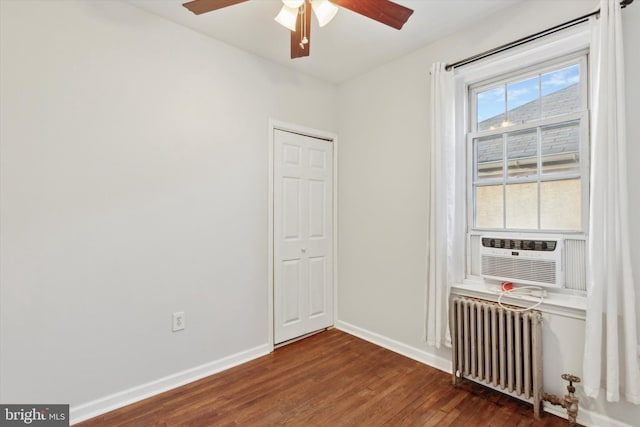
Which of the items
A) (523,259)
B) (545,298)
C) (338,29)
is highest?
(338,29)

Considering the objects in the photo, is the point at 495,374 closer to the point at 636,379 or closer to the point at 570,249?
the point at 636,379

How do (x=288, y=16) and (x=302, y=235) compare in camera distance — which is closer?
(x=288, y=16)

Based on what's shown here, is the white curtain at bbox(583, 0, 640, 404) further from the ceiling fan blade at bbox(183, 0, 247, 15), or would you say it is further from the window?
the ceiling fan blade at bbox(183, 0, 247, 15)

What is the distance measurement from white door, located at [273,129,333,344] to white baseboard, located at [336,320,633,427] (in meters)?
0.36

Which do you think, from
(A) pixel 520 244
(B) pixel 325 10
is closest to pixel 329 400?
(A) pixel 520 244

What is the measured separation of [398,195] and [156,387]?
243cm

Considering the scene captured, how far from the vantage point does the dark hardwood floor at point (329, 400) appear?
196cm

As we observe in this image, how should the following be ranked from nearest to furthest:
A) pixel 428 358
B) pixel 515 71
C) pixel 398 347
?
pixel 515 71 → pixel 428 358 → pixel 398 347

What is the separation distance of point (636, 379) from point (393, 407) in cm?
131

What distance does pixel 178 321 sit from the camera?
2.38 metres

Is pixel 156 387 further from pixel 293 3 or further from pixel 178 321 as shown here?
pixel 293 3

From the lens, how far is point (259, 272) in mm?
2865

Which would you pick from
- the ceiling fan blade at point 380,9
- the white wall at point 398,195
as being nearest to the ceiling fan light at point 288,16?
the ceiling fan blade at point 380,9

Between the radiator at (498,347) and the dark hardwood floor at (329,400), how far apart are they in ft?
0.46
